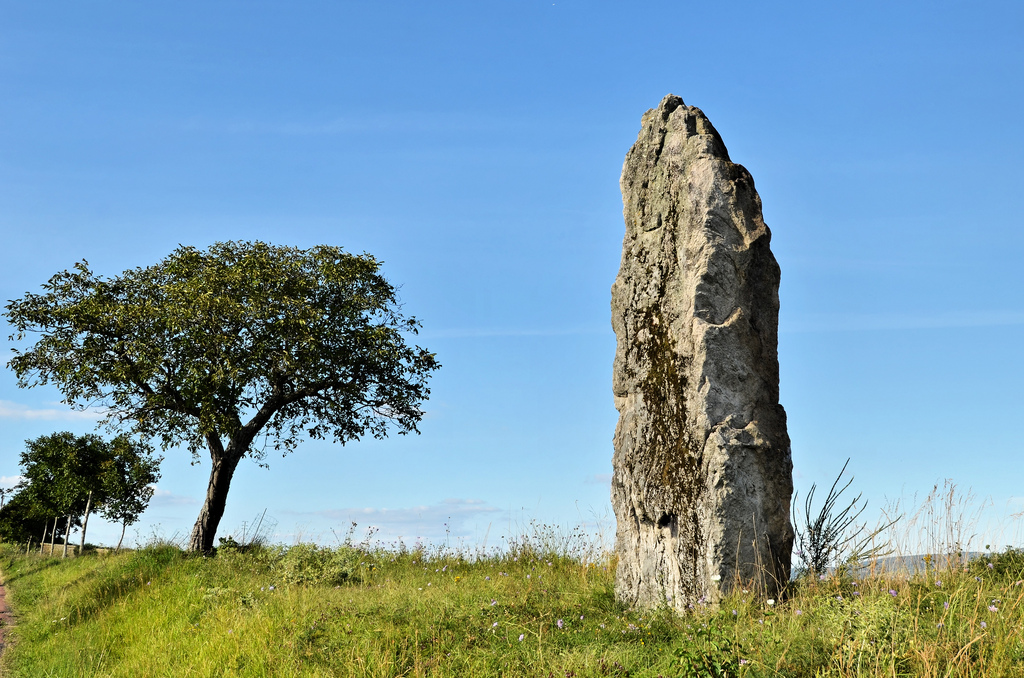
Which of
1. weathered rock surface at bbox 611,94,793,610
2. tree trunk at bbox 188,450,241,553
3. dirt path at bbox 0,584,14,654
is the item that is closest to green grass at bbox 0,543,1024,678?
dirt path at bbox 0,584,14,654

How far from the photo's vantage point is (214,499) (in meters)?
17.8

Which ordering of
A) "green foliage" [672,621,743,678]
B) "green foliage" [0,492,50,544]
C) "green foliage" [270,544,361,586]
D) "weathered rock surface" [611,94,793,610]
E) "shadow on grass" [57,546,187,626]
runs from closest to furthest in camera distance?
"green foliage" [672,621,743,678] → "weathered rock surface" [611,94,793,610] → "green foliage" [270,544,361,586] → "shadow on grass" [57,546,187,626] → "green foliage" [0,492,50,544]

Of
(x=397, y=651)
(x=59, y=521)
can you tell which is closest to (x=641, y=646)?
(x=397, y=651)

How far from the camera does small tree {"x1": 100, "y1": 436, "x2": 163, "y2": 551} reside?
25.8 metres

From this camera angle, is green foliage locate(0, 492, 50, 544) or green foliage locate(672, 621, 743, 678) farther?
green foliage locate(0, 492, 50, 544)

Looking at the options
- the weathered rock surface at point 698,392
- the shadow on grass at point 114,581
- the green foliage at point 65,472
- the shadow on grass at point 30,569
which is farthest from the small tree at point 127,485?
the weathered rock surface at point 698,392

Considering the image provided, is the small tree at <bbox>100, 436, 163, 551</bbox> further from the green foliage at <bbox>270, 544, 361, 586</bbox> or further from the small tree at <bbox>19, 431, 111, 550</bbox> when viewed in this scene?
the green foliage at <bbox>270, 544, 361, 586</bbox>

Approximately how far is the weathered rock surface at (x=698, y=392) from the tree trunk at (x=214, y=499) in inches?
476

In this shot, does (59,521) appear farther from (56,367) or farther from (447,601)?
(447,601)

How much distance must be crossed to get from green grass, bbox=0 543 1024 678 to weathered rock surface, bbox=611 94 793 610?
445 millimetres

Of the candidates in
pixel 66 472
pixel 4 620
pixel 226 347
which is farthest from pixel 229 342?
pixel 66 472

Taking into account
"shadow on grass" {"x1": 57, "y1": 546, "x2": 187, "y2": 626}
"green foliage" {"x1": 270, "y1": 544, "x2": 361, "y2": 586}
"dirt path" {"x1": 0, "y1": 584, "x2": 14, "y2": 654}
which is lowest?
"dirt path" {"x1": 0, "y1": 584, "x2": 14, "y2": 654}

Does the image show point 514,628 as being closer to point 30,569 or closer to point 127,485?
point 30,569

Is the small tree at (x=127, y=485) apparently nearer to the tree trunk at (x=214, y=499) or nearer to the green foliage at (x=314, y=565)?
the tree trunk at (x=214, y=499)
